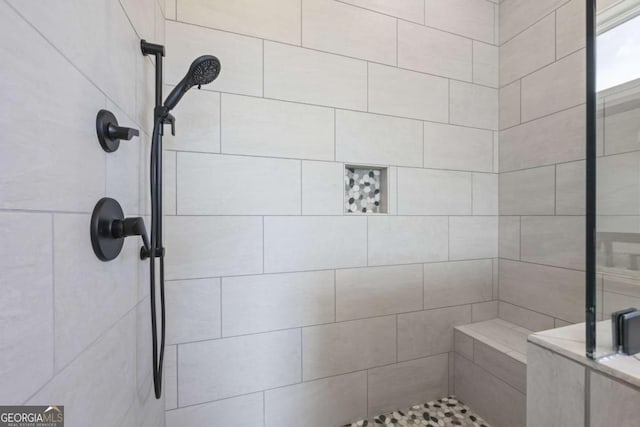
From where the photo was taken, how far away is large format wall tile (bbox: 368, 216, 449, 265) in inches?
58.5

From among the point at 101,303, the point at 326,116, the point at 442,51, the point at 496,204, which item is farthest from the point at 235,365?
the point at 442,51

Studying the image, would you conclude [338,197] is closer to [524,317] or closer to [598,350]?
[598,350]

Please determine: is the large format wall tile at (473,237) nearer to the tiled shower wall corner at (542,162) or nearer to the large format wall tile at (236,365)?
the tiled shower wall corner at (542,162)

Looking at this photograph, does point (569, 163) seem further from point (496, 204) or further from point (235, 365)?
point (235, 365)

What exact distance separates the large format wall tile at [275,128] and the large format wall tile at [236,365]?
0.89 metres

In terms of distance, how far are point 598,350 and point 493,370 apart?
0.96 m

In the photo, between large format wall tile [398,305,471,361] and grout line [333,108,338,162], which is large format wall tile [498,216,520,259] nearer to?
large format wall tile [398,305,471,361]

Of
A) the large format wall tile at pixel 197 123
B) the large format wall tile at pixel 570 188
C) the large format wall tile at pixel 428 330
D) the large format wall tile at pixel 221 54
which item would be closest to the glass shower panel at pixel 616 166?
the large format wall tile at pixel 570 188

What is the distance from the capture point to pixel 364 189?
4.97 feet

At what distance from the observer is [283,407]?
1.30 meters

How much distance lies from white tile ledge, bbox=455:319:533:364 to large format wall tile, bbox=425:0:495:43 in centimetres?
183

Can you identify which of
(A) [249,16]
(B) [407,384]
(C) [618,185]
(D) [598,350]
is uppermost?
(A) [249,16]

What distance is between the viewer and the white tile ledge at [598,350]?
57 cm

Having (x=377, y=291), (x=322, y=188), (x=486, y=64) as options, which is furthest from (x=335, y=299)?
(x=486, y=64)
